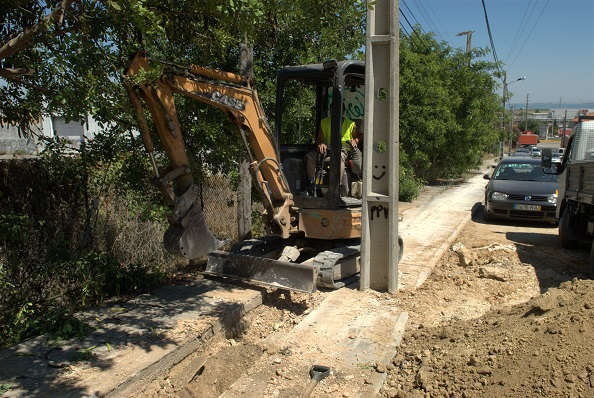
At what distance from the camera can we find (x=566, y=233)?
31.9ft

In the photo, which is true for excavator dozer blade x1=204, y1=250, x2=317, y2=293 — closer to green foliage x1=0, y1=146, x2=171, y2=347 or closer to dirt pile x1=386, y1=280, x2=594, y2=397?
green foliage x1=0, y1=146, x2=171, y2=347

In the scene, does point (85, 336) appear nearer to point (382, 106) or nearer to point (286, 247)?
point (286, 247)

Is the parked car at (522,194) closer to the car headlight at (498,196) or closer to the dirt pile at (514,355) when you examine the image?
the car headlight at (498,196)

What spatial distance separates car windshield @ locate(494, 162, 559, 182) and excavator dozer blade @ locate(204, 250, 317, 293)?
9609 mm

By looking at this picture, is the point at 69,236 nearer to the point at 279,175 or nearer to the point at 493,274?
the point at 279,175

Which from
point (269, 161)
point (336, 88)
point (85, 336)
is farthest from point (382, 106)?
point (85, 336)

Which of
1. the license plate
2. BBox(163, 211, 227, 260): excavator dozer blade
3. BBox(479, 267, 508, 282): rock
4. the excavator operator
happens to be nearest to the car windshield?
the license plate

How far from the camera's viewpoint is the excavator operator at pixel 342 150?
7.09 metres

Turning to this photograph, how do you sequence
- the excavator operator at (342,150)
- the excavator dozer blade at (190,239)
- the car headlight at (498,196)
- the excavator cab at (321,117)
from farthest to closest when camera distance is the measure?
the car headlight at (498,196) < the excavator operator at (342,150) < the excavator cab at (321,117) < the excavator dozer blade at (190,239)

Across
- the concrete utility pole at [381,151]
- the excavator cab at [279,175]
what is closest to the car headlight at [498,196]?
the excavator cab at [279,175]

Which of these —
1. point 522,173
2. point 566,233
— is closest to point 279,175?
point 566,233

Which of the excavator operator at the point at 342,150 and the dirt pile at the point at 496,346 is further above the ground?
the excavator operator at the point at 342,150

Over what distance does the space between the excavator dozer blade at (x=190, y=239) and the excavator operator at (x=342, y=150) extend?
2.30 meters

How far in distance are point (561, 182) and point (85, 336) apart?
29.4 feet
